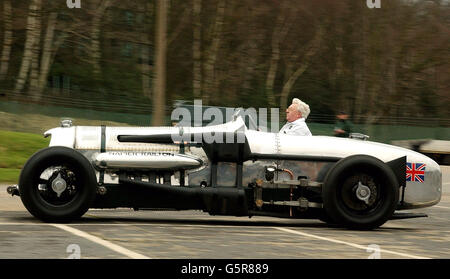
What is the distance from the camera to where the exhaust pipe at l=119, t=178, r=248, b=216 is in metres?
9.55

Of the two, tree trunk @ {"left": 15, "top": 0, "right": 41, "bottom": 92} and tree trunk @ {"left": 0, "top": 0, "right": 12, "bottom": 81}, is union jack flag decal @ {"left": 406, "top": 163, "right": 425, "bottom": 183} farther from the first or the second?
tree trunk @ {"left": 0, "top": 0, "right": 12, "bottom": 81}

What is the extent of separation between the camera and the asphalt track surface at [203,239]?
7480 mm

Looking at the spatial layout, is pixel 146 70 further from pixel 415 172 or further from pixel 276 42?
pixel 415 172

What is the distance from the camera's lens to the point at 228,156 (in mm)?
9719

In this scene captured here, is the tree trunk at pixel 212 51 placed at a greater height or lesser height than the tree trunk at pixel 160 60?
greater

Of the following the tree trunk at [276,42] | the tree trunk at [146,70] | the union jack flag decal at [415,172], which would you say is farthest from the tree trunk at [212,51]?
the union jack flag decal at [415,172]

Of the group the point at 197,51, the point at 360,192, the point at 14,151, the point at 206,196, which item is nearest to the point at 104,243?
the point at 206,196

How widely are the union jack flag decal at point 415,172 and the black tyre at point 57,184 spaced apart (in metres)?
3.60

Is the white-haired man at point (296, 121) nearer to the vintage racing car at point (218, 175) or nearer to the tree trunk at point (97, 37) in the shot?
the vintage racing car at point (218, 175)

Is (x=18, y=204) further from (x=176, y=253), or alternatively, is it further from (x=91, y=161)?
(x=176, y=253)

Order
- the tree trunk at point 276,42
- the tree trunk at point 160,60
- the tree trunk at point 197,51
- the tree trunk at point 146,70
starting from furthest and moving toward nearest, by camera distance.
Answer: the tree trunk at point 146,70, the tree trunk at point 276,42, the tree trunk at point 197,51, the tree trunk at point 160,60

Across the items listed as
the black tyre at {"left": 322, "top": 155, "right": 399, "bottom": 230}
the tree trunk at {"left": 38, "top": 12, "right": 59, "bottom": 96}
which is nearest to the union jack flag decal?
the black tyre at {"left": 322, "top": 155, "right": 399, "bottom": 230}

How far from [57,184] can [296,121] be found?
2.93 m
